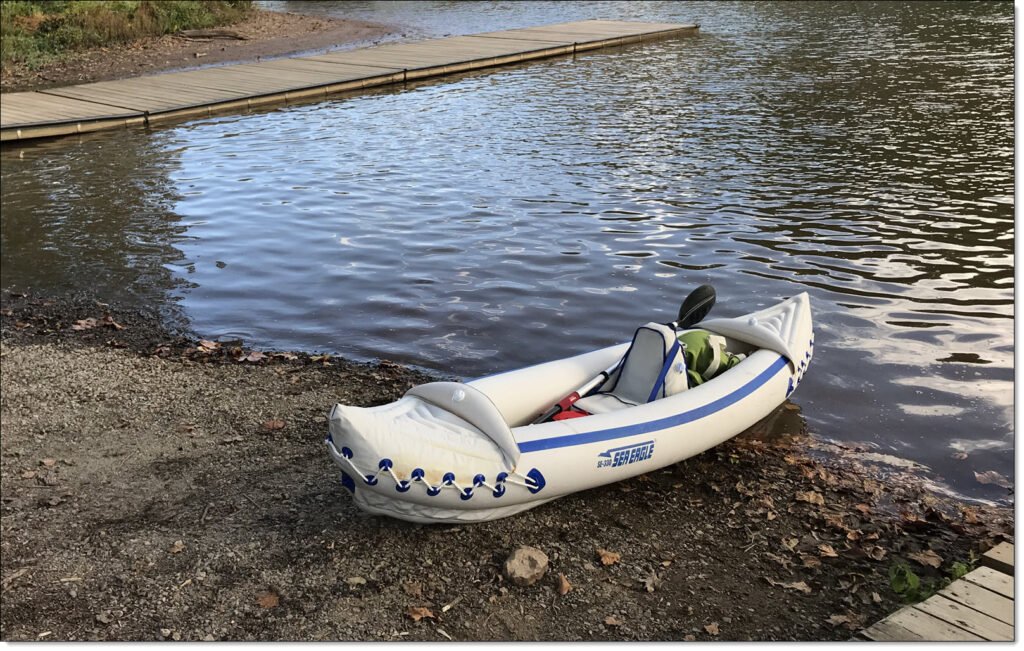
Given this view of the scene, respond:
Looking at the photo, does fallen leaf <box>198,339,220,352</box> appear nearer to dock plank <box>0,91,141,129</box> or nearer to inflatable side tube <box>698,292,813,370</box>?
inflatable side tube <box>698,292,813,370</box>

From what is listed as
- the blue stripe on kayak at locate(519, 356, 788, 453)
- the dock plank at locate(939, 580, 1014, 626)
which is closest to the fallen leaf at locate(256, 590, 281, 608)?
the blue stripe on kayak at locate(519, 356, 788, 453)

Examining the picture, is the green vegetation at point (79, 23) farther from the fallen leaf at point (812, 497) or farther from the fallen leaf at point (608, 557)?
the fallen leaf at point (812, 497)

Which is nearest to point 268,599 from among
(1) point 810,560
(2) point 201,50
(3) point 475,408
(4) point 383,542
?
(4) point 383,542

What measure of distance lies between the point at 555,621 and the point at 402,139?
1157 centimetres

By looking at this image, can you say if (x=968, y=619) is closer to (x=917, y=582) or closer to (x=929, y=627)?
(x=929, y=627)

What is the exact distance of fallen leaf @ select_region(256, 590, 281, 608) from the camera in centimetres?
451

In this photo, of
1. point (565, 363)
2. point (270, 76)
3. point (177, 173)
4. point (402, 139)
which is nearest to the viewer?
point (565, 363)

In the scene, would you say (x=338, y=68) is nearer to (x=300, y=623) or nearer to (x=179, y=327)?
(x=179, y=327)

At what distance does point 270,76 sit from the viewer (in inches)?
791

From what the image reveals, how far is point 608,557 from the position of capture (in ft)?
15.8

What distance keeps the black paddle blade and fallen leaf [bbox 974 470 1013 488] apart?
75.7 inches

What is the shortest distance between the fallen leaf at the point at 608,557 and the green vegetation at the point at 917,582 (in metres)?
1.32

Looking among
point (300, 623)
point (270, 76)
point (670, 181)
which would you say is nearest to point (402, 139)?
point (670, 181)

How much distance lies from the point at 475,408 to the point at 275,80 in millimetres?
16350
